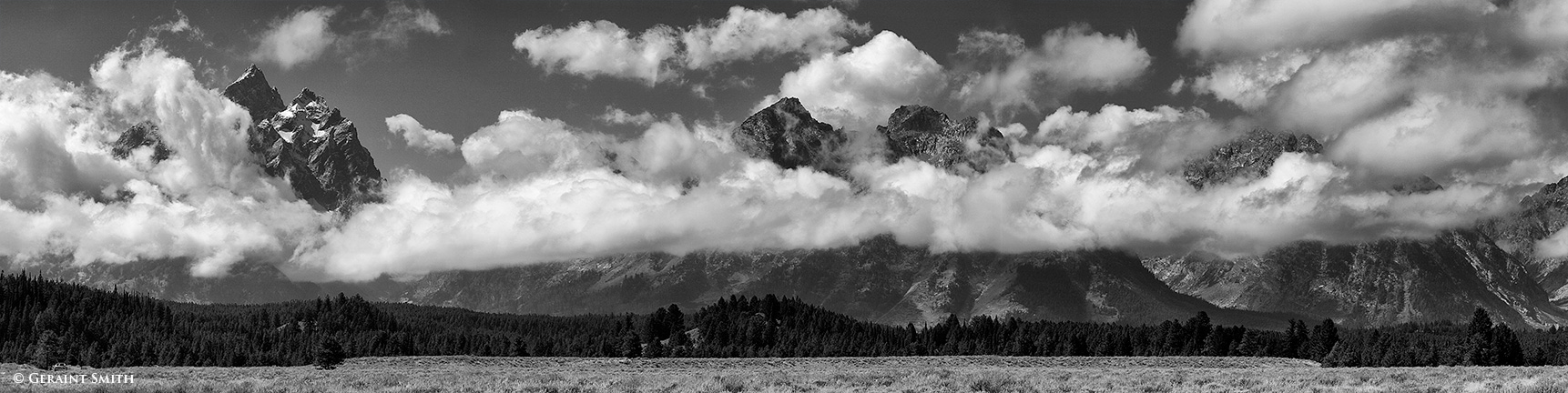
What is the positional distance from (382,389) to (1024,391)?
2550 cm

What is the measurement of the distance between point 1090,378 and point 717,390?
64.1 feet

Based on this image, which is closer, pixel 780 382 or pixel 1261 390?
pixel 1261 390

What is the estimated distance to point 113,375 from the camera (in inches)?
2154

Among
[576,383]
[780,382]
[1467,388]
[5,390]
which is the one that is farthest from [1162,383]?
[5,390]

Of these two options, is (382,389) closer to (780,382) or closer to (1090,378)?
(780,382)

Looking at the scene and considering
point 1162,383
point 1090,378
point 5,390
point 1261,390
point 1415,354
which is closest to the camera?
point 5,390

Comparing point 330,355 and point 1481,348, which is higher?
point 1481,348

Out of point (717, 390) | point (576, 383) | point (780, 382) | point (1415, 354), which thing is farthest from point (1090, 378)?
point (1415, 354)

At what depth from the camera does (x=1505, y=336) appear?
191000mm

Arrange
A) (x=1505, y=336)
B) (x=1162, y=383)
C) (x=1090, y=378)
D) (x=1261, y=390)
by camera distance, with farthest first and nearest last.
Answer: (x=1505, y=336)
(x=1090, y=378)
(x=1162, y=383)
(x=1261, y=390)

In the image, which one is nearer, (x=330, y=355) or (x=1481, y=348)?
(x=330, y=355)

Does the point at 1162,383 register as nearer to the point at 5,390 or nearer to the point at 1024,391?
the point at 1024,391

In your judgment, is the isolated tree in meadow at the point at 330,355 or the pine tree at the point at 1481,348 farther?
the pine tree at the point at 1481,348

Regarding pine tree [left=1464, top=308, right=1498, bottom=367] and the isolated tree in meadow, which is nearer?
the isolated tree in meadow
